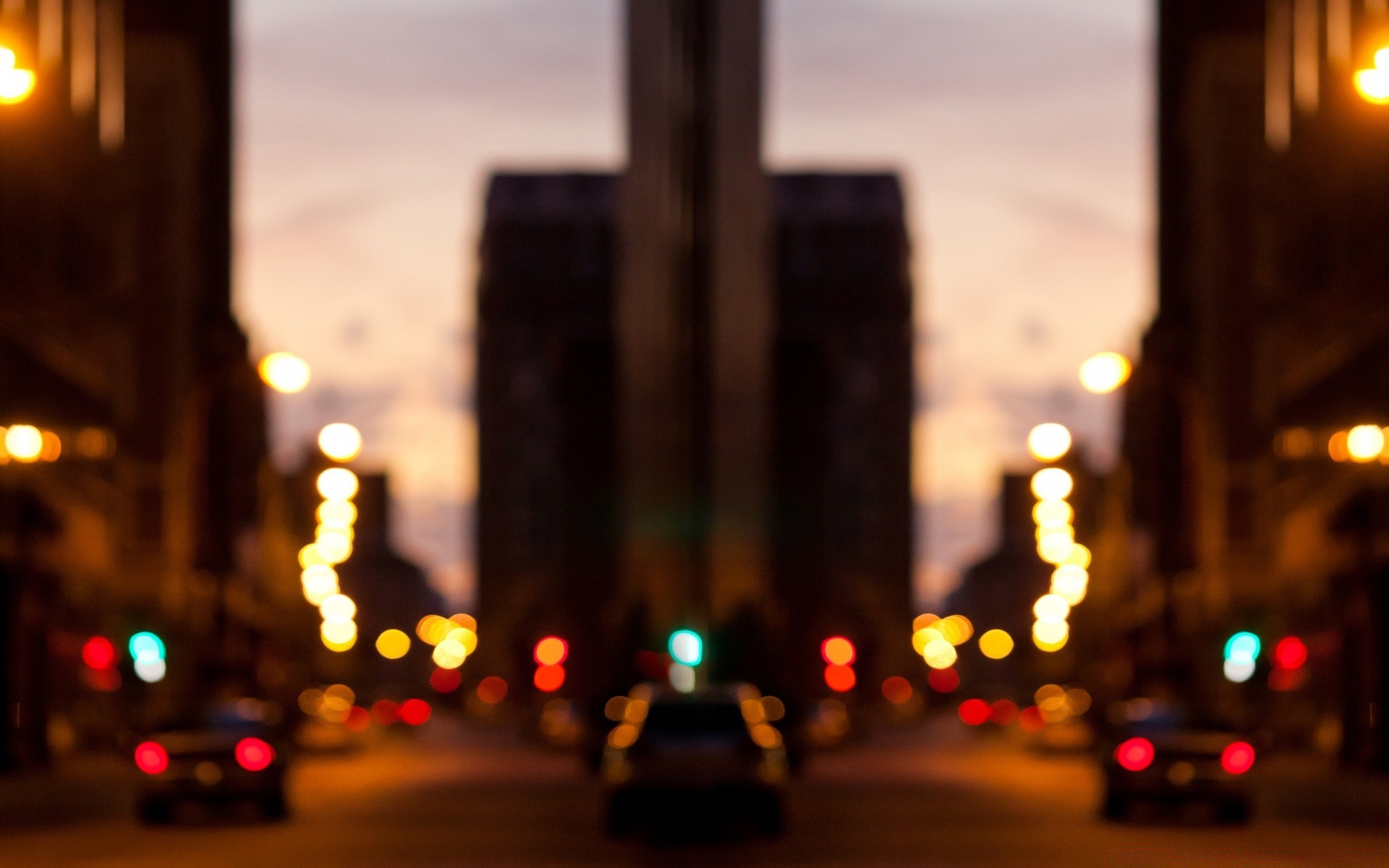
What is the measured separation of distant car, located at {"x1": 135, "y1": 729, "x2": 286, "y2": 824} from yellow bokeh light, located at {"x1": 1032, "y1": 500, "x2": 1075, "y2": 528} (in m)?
87.5

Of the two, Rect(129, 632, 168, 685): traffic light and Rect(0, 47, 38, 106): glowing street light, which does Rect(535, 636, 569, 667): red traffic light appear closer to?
Rect(129, 632, 168, 685): traffic light

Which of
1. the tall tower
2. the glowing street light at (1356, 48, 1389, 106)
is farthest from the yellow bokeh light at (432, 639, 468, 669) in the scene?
→ the glowing street light at (1356, 48, 1389, 106)

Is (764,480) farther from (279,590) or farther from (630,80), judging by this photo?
(279,590)

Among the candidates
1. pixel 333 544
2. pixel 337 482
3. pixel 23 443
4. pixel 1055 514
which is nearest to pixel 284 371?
pixel 23 443

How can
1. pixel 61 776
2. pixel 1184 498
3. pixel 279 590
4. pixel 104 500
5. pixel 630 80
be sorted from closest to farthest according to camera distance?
pixel 61 776 < pixel 1184 498 < pixel 279 590 < pixel 104 500 < pixel 630 80

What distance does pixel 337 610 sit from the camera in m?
151

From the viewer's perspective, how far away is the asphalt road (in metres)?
25.7

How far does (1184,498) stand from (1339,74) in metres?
13.1

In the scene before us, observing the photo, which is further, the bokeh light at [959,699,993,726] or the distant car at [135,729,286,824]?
the bokeh light at [959,699,993,726]

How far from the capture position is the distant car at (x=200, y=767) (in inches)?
1246

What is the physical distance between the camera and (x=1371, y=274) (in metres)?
74.9

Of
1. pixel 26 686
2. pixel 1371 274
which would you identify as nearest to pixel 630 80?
pixel 1371 274

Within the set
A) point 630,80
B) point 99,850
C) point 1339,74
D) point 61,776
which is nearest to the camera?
point 99,850

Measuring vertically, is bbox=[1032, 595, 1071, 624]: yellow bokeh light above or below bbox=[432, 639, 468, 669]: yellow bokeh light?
above
